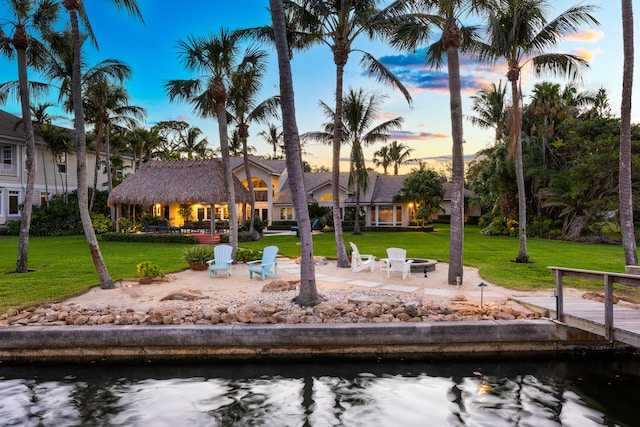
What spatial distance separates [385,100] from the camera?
2269 centimetres

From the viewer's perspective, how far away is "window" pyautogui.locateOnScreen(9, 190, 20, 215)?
26047 mm

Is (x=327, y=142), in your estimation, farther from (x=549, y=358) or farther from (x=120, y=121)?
(x=549, y=358)

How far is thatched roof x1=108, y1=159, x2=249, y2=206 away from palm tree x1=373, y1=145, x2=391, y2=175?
35.5 meters

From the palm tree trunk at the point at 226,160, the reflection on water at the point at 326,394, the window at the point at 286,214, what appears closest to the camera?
the reflection on water at the point at 326,394

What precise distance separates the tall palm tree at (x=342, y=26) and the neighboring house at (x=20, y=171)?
68.1ft

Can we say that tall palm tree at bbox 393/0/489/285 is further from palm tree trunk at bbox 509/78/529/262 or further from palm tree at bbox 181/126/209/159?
palm tree at bbox 181/126/209/159

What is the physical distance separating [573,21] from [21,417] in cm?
1485

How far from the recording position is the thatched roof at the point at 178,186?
22.9 m

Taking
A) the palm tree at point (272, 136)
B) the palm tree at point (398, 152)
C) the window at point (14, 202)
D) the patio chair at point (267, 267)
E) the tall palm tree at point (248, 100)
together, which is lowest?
the patio chair at point (267, 267)

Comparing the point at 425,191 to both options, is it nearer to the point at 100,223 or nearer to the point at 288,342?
the point at 100,223

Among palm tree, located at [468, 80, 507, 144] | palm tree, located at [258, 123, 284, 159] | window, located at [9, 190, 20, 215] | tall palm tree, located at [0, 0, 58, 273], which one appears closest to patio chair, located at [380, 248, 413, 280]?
tall palm tree, located at [0, 0, 58, 273]

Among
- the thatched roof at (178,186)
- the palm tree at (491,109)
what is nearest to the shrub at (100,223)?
the thatched roof at (178,186)

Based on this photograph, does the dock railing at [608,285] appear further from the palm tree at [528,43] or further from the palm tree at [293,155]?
the palm tree at [528,43]

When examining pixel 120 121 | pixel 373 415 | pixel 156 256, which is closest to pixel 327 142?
pixel 156 256
